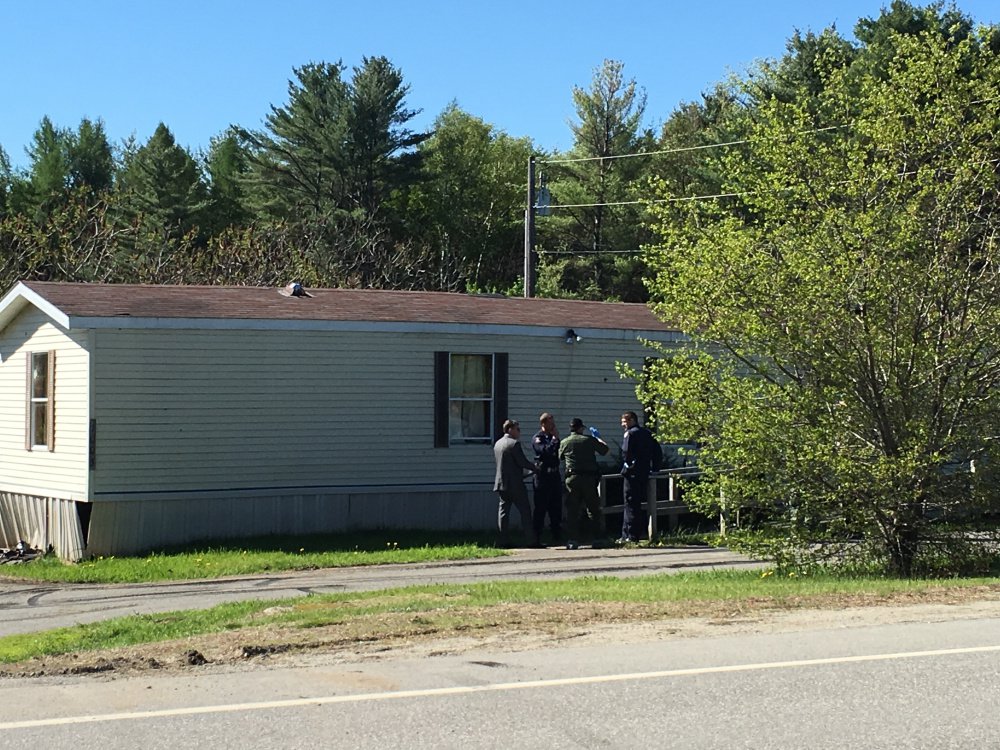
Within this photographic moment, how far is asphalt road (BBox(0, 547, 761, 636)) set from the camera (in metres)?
13.8

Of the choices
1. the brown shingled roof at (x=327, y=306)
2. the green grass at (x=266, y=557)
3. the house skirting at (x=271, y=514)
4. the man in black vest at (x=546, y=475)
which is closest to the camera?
the green grass at (x=266, y=557)

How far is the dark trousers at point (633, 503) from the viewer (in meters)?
19.4

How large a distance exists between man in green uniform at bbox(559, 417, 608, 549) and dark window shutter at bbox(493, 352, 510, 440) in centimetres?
230

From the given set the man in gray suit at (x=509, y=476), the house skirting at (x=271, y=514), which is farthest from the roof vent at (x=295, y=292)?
the man in gray suit at (x=509, y=476)

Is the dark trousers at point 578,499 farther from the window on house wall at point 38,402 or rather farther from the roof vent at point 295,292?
the window on house wall at point 38,402

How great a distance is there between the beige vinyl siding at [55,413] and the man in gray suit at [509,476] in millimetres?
5780

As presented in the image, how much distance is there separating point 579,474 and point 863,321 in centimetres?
622

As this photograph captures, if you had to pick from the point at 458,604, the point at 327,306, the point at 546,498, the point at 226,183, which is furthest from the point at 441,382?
the point at 226,183

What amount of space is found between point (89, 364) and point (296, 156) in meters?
38.3

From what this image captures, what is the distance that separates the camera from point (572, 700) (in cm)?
747

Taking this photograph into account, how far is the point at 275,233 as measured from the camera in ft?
143

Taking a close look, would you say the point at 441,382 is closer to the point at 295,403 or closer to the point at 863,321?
the point at 295,403

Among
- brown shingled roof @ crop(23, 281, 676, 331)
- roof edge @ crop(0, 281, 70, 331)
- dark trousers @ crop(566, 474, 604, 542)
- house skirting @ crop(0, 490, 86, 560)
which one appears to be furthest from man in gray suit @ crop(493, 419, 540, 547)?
roof edge @ crop(0, 281, 70, 331)

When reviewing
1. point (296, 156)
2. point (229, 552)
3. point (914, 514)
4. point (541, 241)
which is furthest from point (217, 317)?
point (541, 241)
